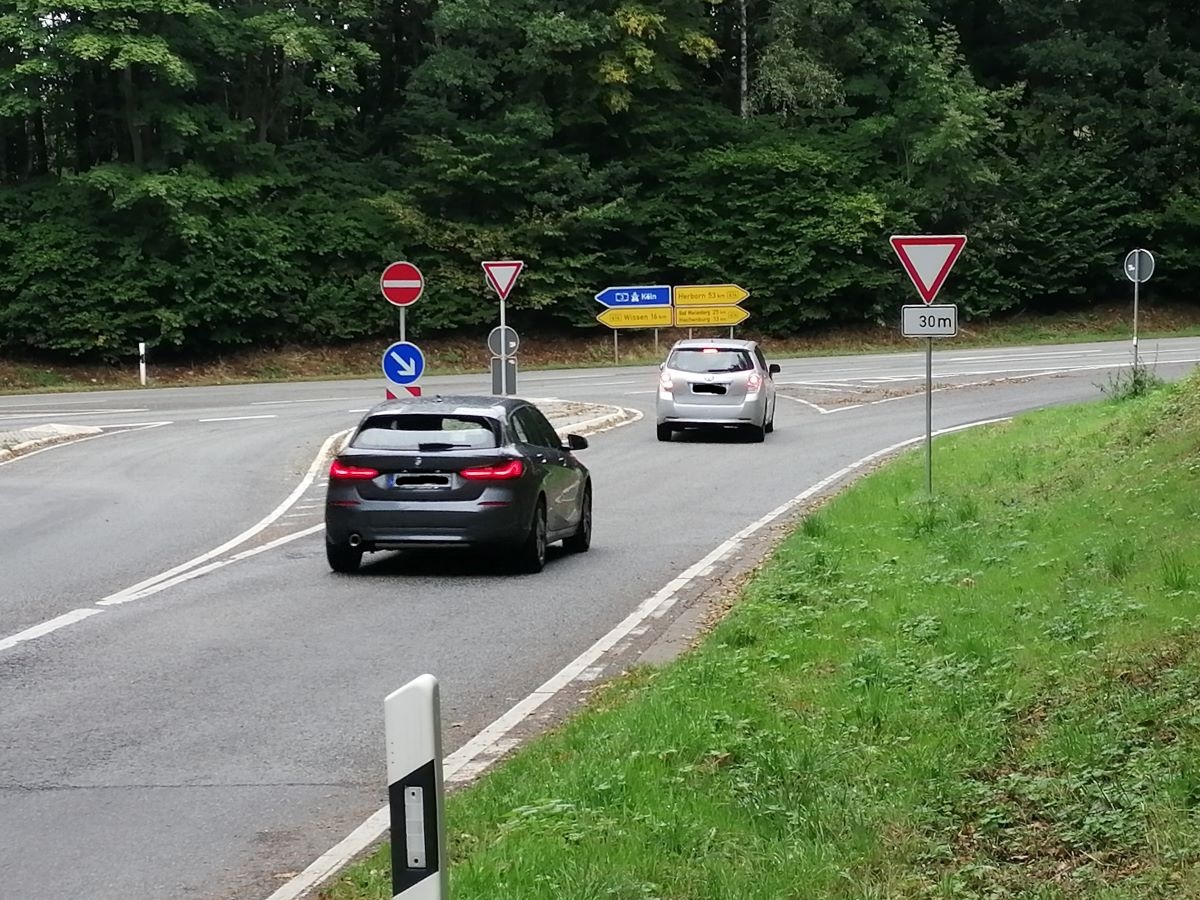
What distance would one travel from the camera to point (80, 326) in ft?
155

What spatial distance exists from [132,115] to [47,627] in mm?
39584

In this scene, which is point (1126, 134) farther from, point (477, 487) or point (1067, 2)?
point (477, 487)

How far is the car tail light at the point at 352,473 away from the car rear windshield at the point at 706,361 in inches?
597

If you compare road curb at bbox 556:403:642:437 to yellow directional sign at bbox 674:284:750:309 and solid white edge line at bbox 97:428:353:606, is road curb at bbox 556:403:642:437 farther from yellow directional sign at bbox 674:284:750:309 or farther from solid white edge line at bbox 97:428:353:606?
yellow directional sign at bbox 674:284:750:309

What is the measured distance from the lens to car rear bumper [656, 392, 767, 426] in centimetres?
2833

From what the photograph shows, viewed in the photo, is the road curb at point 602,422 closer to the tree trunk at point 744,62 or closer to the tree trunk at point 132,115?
the tree trunk at point 132,115

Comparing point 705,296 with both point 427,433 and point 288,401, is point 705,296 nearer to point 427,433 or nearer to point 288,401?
point 288,401

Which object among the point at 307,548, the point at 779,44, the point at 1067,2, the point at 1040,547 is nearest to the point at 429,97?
the point at 779,44

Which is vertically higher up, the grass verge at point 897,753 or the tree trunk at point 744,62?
the tree trunk at point 744,62

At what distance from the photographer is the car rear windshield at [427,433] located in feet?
47.1

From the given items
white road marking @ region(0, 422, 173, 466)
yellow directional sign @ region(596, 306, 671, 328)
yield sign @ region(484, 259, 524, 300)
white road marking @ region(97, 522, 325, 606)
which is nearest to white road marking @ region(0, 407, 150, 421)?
white road marking @ region(0, 422, 173, 466)

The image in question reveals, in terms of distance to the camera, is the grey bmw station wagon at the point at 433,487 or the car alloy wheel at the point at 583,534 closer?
the grey bmw station wagon at the point at 433,487

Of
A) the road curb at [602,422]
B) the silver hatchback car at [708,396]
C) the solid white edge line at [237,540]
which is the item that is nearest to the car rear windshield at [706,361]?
the silver hatchback car at [708,396]

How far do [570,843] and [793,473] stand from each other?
1765 centimetres
